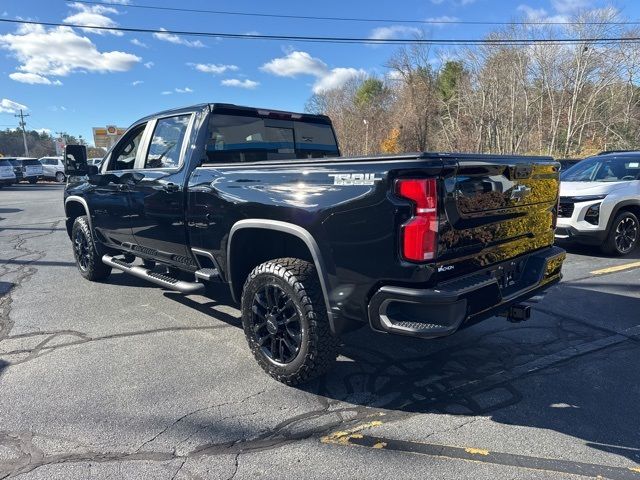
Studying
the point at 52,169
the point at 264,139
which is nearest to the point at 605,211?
the point at 264,139

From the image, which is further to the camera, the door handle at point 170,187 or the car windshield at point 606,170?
the car windshield at point 606,170

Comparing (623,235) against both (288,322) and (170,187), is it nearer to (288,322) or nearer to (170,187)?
(288,322)

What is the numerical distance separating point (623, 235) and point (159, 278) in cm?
706

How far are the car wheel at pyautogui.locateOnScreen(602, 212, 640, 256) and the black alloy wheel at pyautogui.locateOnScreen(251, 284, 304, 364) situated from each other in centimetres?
614

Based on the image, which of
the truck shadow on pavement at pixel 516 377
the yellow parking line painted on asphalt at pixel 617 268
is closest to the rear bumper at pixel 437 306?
the truck shadow on pavement at pixel 516 377

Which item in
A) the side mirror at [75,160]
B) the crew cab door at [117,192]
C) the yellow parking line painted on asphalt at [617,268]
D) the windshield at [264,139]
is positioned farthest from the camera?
the yellow parking line painted on asphalt at [617,268]

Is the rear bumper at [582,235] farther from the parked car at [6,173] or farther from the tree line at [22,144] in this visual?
the tree line at [22,144]

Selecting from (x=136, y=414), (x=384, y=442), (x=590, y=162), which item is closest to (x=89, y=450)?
(x=136, y=414)

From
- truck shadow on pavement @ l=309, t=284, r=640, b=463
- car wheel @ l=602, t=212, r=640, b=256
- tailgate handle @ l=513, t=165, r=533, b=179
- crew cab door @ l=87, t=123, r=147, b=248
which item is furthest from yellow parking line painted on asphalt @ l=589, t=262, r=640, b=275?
crew cab door @ l=87, t=123, r=147, b=248

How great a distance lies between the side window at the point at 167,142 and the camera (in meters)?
4.41

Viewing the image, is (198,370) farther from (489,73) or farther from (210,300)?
(489,73)

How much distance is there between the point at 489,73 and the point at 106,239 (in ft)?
128

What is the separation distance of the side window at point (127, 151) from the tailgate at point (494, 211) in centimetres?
370

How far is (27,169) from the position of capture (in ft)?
100
